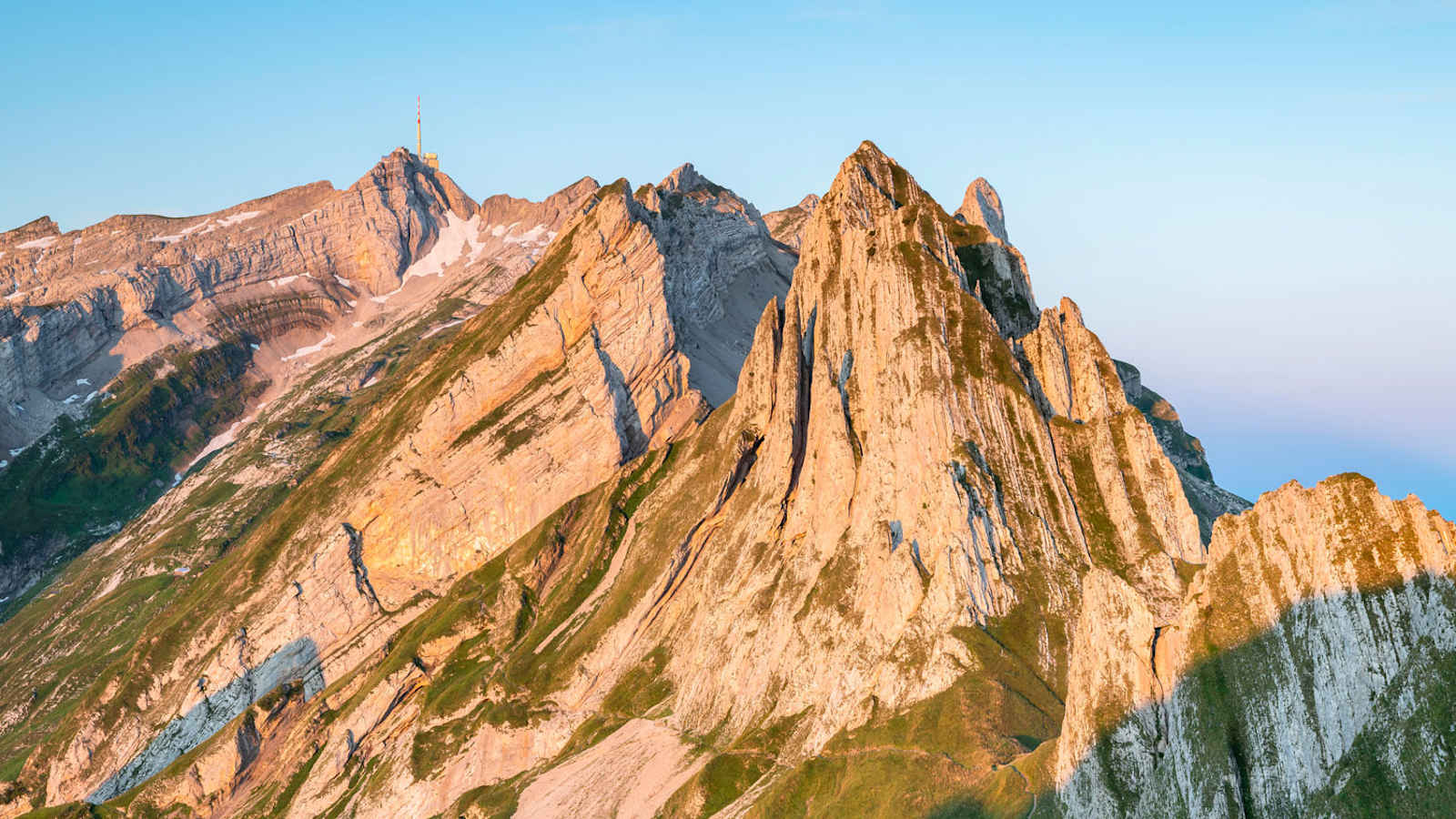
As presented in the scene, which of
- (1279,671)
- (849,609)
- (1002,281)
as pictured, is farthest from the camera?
(1002,281)

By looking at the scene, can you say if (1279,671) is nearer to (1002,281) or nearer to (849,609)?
(849,609)

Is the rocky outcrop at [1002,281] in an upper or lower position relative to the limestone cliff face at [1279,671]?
upper

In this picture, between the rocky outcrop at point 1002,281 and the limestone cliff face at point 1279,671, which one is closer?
the limestone cliff face at point 1279,671

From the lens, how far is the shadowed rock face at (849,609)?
76.5 m

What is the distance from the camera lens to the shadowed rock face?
3012 inches

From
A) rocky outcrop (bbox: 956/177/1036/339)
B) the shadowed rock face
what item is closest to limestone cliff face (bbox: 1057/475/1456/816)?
the shadowed rock face

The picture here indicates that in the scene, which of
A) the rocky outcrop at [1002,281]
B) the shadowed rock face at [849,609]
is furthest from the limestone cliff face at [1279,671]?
the rocky outcrop at [1002,281]

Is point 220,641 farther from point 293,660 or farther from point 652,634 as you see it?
point 652,634

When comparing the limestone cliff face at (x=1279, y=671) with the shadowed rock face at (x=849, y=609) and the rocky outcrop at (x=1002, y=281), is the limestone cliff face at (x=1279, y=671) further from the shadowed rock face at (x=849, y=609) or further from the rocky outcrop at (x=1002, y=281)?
the rocky outcrop at (x=1002, y=281)

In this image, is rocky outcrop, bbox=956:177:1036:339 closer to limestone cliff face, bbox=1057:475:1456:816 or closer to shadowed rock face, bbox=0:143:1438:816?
shadowed rock face, bbox=0:143:1438:816

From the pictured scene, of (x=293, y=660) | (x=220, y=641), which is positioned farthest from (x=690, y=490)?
(x=220, y=641)

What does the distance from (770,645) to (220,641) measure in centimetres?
10513

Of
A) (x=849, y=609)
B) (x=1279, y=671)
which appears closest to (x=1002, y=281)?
(x=849, y=609)

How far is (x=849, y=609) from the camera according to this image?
13088cm
